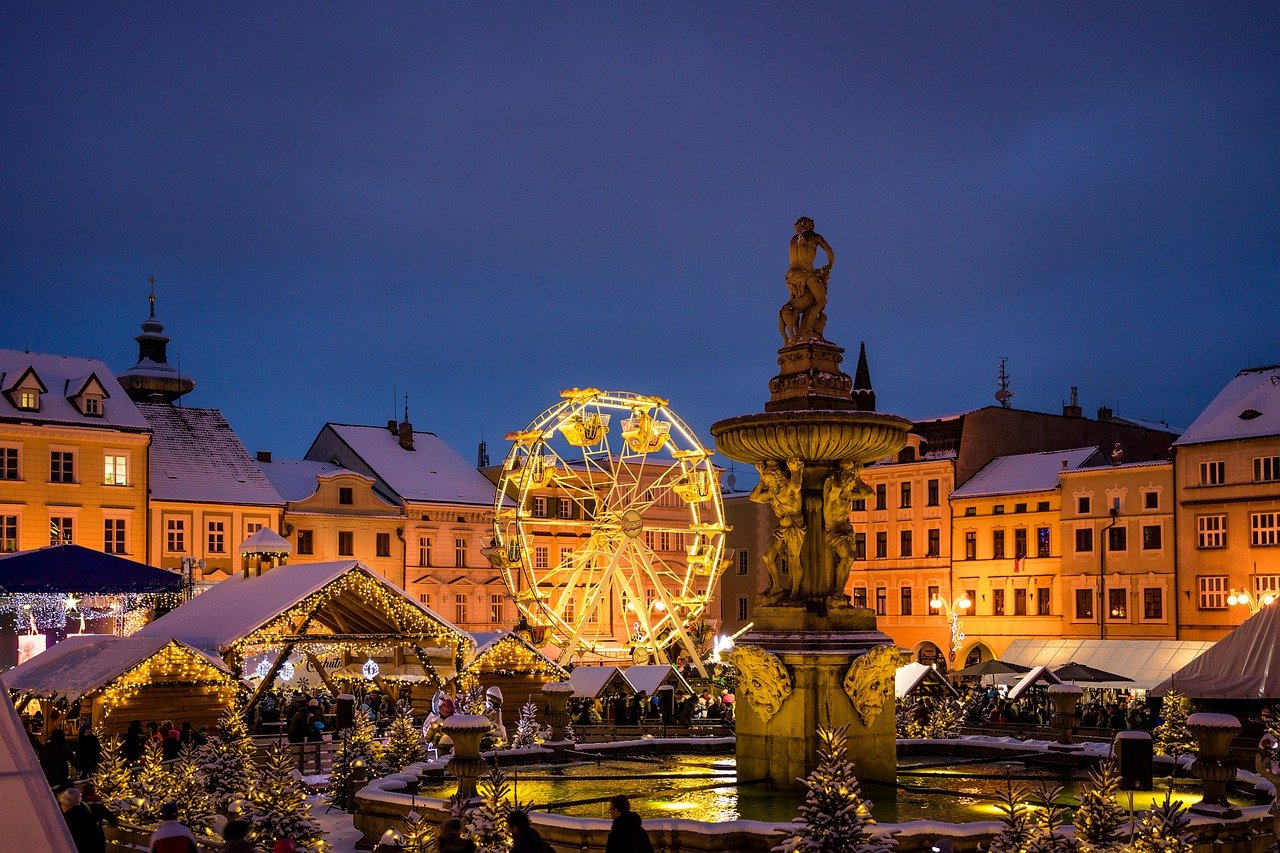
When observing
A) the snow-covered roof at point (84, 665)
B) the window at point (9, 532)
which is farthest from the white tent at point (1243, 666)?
the window at point (9, 532)

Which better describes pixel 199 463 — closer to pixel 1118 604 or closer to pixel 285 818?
pixel 1118 604

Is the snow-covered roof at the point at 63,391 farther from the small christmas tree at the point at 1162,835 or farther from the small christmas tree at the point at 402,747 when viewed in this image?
the small christmas tree at the point at 1162,835

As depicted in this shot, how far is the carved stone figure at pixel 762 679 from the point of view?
1678 centimetres

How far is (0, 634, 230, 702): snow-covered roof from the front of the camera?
89.7ft

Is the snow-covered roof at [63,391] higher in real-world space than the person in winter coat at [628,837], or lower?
higher

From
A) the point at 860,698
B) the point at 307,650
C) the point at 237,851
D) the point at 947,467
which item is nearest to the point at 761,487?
the point at 860,698

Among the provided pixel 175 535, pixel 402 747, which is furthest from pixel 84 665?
pixel 175 535

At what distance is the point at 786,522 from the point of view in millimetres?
17672

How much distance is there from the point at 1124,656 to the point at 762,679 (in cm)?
3095

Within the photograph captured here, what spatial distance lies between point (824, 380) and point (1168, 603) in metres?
36.5

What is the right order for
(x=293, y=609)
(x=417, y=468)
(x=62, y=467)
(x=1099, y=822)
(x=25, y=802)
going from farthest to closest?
(x=417, y=468), (x=62, y=467), (x=293, y=609), (x=1099, y=822), (x=25, y=802)

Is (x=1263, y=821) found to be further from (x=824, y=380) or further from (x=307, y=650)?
(x=307, y=650)

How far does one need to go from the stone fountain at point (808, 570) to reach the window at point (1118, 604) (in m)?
36.6

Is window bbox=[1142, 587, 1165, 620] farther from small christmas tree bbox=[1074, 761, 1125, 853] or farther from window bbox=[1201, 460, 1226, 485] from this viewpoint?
small christmas tree bbox=[1074, 761, 1125, 853]
